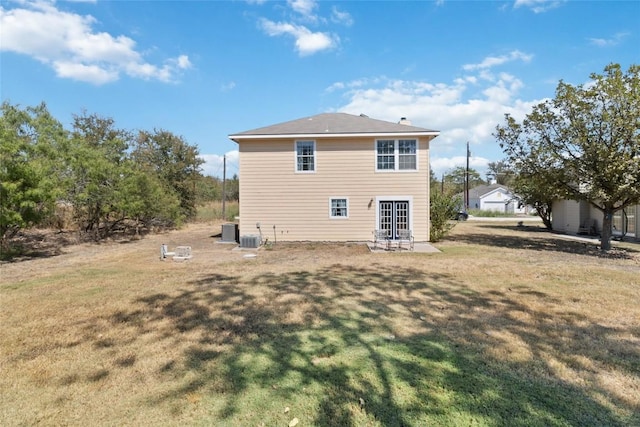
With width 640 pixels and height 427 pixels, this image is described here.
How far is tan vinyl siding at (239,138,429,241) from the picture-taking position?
14.2 metres

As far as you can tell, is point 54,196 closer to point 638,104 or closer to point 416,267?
point 416,267

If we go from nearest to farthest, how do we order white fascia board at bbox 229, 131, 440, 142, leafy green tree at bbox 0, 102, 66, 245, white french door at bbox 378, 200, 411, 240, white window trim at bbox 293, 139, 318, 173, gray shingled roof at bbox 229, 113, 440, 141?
leafy green tree at bbox 0, 102, 66, 245, white fascia board at bbox 229, 131, 440, 142, gray shingled roof at bbox 229, 113, 440, 141, white french door at bbox 378, 200, 411, 240, white window trim at bbox 293, 139, 318, 173

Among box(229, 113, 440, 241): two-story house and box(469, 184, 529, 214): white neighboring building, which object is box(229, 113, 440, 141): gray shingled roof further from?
box(469, 184, 529, 214): white neighboring building

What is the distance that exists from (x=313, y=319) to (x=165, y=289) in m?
3.47

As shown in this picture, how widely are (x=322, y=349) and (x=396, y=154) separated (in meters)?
11.6

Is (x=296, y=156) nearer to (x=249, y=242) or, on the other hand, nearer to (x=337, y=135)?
(x=337, y=135)

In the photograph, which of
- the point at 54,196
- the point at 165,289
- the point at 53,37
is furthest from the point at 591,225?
the point at 53,37

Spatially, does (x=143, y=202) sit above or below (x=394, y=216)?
above

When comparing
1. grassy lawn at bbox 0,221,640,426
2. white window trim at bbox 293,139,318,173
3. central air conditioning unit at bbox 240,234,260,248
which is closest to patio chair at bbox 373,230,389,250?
white window trim at bbox 293,139,318,173

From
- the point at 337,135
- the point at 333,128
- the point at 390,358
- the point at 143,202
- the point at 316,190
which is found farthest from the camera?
the point at 143,202

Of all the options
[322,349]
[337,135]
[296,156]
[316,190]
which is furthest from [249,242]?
[322,349]

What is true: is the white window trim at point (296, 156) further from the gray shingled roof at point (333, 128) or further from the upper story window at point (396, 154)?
the upper story window at point (396, 154)

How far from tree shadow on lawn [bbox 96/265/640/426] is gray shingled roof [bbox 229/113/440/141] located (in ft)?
30.1

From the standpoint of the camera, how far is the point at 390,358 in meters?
3.55
